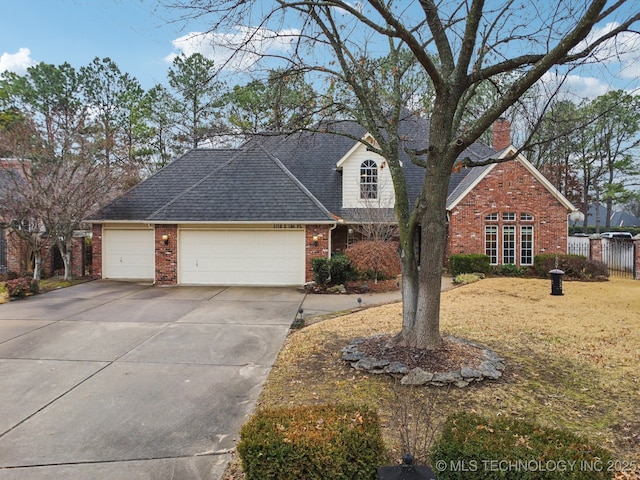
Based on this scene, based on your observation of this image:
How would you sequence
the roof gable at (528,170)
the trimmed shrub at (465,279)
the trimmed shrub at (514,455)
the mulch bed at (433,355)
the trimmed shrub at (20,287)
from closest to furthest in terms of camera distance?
the trimmed shrub at (514,455)
the mulch bed at (433,355)
the trimmed shrub at (20,287)
the trimmed shrub at (465,279)
the roof gable at (528,170)

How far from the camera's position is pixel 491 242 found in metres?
15.9

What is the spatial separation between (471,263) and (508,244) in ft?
7.80

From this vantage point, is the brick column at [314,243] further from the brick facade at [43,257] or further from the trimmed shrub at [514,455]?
the trimmed shrub at [514,455]

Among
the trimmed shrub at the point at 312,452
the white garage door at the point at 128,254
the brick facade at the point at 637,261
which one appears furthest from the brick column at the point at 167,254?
the brick facade at the point at 637,261

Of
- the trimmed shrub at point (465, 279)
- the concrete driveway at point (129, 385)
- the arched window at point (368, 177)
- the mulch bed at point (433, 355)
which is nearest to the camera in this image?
the concrete driveway at point (129, 385)

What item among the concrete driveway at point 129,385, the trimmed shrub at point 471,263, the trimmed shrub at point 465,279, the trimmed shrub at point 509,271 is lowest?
the concrete driveway at point 129,385

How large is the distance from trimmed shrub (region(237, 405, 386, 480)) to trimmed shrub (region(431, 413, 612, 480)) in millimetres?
470

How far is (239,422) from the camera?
13.4 ft

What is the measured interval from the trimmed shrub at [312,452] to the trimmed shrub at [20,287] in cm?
1113

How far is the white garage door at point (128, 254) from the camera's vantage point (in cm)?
1454

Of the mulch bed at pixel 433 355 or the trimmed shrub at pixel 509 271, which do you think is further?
the trimmed shrub at pixel 509 271

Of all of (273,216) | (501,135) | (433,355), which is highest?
(501,135)

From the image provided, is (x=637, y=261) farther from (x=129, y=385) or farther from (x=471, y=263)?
(x=129, y=385)

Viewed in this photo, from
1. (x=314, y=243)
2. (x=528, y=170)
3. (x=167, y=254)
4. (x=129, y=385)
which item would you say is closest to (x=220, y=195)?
(x=167, y=254)
